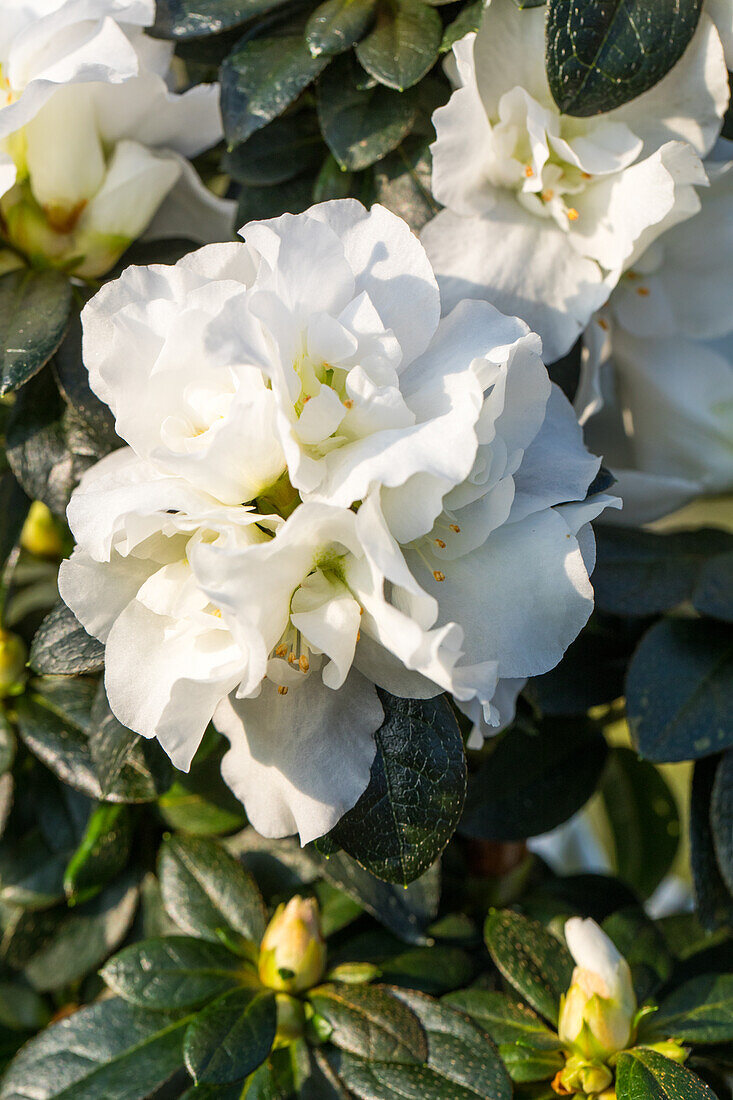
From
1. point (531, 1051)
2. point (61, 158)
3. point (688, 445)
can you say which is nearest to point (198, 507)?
point (61, 158)

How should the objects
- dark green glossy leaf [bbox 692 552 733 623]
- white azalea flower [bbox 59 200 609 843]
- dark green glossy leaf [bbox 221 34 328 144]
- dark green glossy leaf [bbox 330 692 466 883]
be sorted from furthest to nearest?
dark green glossy leaf [bbox 692 552 733 623]
dark green glossy leaf [bbox 221 34 328 144]
dark green glossy leaf [bbox 330 692 466 883]
white azalea flower [bbox 59 200 609 843]

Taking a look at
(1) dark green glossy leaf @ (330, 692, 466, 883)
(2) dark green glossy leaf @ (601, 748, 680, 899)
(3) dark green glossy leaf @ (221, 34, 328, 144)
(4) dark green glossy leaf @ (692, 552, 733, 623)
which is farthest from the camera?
(2) dark green glossy leaf @ (601, 748, 680, 899)

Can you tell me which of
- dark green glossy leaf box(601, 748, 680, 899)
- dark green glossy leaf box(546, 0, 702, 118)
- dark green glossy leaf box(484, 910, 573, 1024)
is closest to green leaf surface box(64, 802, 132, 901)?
dark green glossy leaf box(484, 910, 573, 1024)

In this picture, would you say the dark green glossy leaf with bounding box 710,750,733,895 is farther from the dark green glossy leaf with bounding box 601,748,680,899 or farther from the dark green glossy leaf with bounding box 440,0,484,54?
the dark green glossy leaf with bounding box 440,0,484,54

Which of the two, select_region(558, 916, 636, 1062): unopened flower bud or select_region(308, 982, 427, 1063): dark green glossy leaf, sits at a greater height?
select_region(558, 916, 636, 1062): unopened flower bud

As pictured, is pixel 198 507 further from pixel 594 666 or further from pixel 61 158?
pixel 594 666

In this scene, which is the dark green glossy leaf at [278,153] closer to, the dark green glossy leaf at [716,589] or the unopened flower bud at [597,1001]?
the dark green glossy leaf at [716,589]
